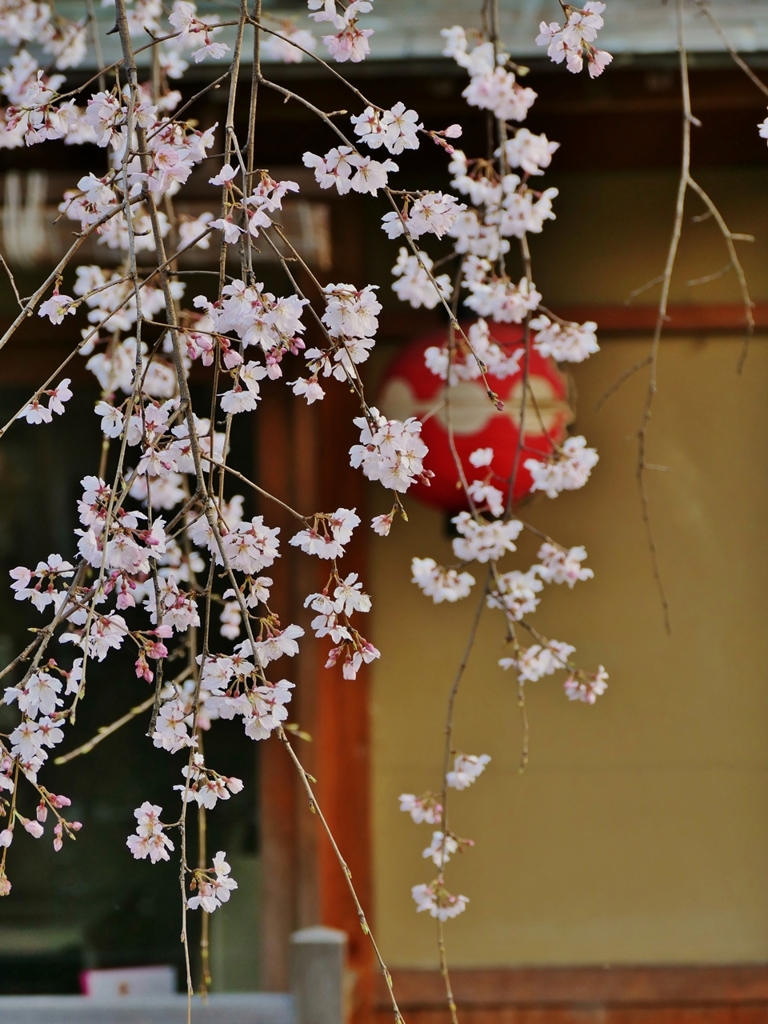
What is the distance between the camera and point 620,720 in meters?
3.31

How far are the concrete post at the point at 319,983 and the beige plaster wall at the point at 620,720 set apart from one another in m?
0.57

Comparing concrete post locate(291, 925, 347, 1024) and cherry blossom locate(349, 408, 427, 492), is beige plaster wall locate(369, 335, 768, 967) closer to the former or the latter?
concrete post locate(291, 925, 347, 1024)

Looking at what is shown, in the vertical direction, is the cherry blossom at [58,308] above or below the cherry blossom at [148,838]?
above

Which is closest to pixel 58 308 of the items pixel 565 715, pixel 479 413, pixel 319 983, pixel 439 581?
pixel 439 581

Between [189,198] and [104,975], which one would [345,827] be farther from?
[189,198]

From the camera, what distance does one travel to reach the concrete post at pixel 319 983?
8.96 ft

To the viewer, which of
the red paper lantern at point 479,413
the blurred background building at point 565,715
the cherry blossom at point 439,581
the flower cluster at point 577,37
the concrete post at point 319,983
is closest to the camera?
the flower cluster at point 577,37

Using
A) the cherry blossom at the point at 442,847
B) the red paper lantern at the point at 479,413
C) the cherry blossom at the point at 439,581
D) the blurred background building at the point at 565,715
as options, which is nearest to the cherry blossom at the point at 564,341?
the red paper lantern at the point at 479,413

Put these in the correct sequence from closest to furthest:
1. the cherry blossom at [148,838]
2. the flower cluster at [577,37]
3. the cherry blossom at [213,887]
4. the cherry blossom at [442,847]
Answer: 1. the cherry blossom at [213,887]
2. the cherry blossom at [148,838]
3. the flower cluster at [577,37]
4. the cherry blossom at [442,847]

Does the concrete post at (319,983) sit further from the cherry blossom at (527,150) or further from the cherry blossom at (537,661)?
the cherry blossom at (527,150)

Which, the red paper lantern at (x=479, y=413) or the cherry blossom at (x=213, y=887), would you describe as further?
the red paper lantern at (x=479, y=413)

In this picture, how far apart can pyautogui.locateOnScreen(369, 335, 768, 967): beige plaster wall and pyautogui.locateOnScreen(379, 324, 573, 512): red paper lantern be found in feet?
2.18

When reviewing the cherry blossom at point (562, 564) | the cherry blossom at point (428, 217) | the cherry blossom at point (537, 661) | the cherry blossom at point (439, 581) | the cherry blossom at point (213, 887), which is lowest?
the cherry blossom at point (213, 887)

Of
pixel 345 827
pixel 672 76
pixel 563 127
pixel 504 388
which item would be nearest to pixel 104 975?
pixel 345 827
